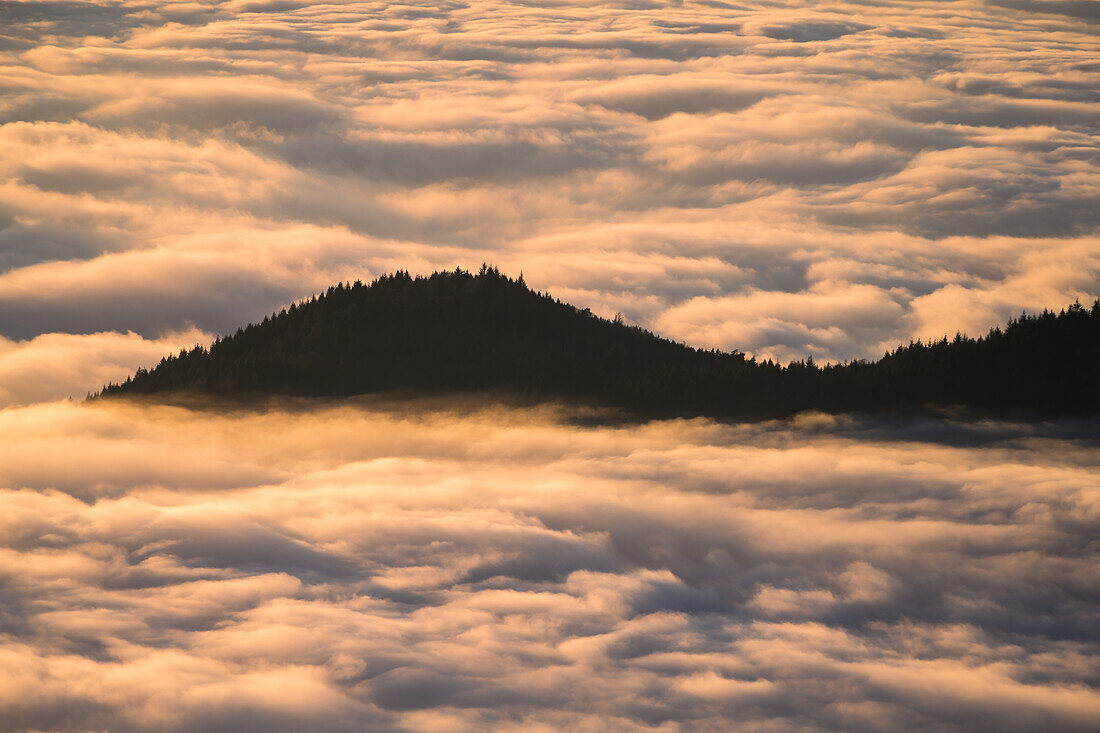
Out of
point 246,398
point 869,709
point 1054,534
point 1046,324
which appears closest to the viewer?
point 869,709

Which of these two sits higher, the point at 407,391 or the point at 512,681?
the point at 407,391

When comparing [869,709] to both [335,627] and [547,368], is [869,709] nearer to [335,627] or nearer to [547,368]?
[335,627]

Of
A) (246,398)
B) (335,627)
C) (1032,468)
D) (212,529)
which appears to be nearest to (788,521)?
(1032,468)

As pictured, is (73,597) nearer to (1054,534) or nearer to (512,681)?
(512,681)

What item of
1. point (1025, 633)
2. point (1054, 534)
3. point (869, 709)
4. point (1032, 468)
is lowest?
point (869, 709)

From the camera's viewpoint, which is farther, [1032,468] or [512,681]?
[1032,468]

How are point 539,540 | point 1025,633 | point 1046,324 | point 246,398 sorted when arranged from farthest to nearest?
point 246,398 < point 1046,324 < point 539,540 < point 1025,633
